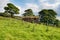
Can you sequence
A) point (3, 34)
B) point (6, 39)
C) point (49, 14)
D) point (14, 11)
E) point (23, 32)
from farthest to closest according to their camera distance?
1. point (49, 14)
2. point (14, 11)
3. point (23, 32)
4. point (3, 34)
5. point (6, 39)

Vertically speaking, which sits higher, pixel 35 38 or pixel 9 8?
pixel 9 8

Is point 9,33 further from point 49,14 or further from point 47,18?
point 49,14

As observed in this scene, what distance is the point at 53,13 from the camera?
77875mm

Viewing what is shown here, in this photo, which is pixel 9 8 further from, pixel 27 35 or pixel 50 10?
pixel 27 35

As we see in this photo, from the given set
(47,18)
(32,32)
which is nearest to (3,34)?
(32,32)

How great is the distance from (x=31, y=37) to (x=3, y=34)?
2686 mm

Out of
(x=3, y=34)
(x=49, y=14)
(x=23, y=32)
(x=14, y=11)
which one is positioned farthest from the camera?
(x=49, y=14)

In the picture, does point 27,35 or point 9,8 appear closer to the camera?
point 27,35

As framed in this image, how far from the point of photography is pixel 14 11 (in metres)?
67.3

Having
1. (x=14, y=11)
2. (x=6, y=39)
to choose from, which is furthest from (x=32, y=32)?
(x=14, y=11)

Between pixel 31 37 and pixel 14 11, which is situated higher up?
pixel 14 11

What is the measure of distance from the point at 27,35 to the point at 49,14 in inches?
2307

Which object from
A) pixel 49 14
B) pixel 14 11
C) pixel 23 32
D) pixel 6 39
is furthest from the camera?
pixel 49 14

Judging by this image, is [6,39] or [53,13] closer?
[6,39]
